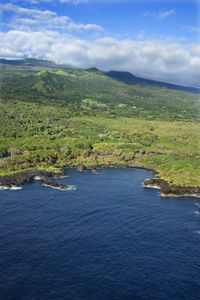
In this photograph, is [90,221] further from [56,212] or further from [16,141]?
[16,141]

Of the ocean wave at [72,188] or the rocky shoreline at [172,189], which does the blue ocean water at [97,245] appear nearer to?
the ocean wave at [72,188]

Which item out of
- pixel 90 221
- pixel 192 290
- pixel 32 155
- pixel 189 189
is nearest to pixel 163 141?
pixel 189 189

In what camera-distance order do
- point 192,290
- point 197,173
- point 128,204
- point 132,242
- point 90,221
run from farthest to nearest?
point 197,173, point 128,204, point 90,221, point 132,242, point 192,290

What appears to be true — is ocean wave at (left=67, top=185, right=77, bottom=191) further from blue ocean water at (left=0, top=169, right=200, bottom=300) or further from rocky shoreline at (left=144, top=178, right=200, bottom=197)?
rocky shoreline at (left=144, top=178, right=200, bottom=197)

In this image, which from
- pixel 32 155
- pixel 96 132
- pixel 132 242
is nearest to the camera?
pixel 132 242

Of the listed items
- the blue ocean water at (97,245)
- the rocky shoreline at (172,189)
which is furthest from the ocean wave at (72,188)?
the rocky shoreline at (172,189)

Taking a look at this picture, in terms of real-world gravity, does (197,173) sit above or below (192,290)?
above
